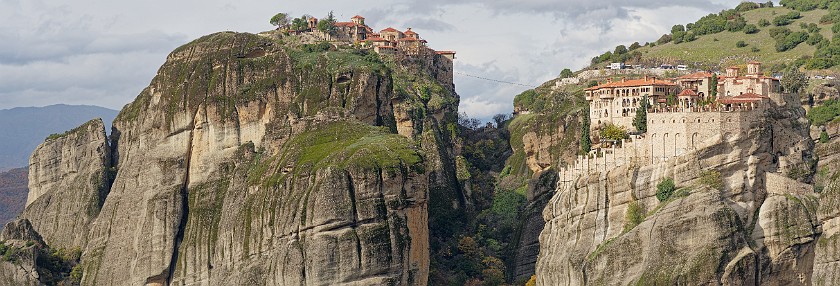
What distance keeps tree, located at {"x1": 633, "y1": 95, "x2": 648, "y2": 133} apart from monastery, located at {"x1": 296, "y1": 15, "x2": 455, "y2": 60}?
44047 millimetres

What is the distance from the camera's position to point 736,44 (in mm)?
170625

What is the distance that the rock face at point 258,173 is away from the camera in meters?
116

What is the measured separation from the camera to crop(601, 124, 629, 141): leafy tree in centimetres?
12088

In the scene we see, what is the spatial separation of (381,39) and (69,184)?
3192 centimetres

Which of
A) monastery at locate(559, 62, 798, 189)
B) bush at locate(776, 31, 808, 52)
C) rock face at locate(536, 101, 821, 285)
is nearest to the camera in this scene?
rock face at locate(536, 101, 821, 285)

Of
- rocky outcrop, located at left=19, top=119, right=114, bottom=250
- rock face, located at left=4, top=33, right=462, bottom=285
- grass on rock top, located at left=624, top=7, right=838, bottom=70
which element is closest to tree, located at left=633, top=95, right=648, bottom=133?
rock face, located at left=4, top=33, right=462, bottom=285

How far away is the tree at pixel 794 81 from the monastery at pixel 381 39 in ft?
136

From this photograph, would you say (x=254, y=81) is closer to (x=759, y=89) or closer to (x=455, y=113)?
(x=455, y=113)

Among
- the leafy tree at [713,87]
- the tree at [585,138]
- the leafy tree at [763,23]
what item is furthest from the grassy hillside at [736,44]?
the leafy tree at [713,87]

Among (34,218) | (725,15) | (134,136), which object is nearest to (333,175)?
(134,136)

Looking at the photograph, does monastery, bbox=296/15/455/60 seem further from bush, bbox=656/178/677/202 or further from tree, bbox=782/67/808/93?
bush, bbox=656/178/677/202

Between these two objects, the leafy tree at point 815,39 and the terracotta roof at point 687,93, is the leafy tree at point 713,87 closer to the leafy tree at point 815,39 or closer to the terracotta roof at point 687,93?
the terracotta roof at point 687,93

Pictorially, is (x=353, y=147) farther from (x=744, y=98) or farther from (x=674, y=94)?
(x=744, y=98)

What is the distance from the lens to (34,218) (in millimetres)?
153500
